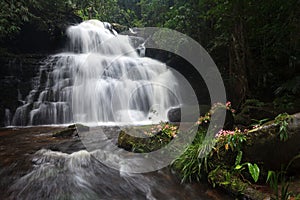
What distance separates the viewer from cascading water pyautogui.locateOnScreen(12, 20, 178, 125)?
8.71m

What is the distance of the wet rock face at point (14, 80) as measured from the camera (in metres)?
8.60

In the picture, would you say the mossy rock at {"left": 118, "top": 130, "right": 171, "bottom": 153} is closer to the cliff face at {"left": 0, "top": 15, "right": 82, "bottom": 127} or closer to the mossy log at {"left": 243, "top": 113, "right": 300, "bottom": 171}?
the mossy log at {"left": 243, "top": 113, "right": 300, "bottom": 171}

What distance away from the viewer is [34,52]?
512 inches

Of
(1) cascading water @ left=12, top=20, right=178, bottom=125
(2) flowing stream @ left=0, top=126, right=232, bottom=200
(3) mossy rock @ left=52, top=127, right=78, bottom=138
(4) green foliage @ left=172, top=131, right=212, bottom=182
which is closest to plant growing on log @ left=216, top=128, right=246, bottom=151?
(4) green foliage @ left=172, top=131, right=212, bottom=182

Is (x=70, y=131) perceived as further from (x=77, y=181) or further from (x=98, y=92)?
(x=98, y=92)

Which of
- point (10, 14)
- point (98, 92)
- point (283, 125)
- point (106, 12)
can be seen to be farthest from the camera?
point (106, 12)

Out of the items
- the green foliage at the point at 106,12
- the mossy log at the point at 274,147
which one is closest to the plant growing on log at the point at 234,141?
the mossy log at the point at 274,147

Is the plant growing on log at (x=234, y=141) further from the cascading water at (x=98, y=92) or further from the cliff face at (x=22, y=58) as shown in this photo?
the cliff face at (x=22, y=58)

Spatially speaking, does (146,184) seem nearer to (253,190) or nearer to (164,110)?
(253,190)

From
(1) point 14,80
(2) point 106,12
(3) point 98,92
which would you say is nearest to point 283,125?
(3) point 98,92

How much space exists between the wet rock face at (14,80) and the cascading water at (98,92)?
0.97 ft

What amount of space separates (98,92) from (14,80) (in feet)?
12.3

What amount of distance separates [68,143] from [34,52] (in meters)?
9.96

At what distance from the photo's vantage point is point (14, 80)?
9688 mm
